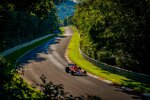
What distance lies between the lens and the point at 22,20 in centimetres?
7900

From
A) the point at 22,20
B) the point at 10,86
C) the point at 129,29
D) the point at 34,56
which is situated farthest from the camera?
the point at 22,20

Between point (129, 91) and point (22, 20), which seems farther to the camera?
point (22, 20)

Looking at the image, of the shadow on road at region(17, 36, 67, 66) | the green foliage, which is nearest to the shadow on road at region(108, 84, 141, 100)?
the shadow on road at region(17, 36, 67, 66)

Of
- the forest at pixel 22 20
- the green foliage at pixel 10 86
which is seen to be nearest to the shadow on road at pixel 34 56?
the forest at pixel 22 20

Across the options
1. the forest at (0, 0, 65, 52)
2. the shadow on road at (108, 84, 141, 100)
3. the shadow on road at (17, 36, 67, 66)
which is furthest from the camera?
the shadow on road at (17, 36, 67, 66)

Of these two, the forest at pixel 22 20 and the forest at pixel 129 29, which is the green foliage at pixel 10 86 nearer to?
the forest at pixel 22 20

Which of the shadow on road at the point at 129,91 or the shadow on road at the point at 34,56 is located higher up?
the shadow on road at the point at 129,91

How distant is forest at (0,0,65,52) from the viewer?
14953mm

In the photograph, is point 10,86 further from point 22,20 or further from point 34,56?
point 22,20

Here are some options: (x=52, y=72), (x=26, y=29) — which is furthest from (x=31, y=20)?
(x=52, y=72)

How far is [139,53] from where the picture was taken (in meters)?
30.7

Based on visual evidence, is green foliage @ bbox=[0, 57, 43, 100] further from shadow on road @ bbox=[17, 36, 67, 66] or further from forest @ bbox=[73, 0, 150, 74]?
forest @ bbox=[73, 0, 150, 74]

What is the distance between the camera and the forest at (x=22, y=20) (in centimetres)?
1495

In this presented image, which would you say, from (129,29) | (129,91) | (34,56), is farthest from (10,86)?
(34,56)
